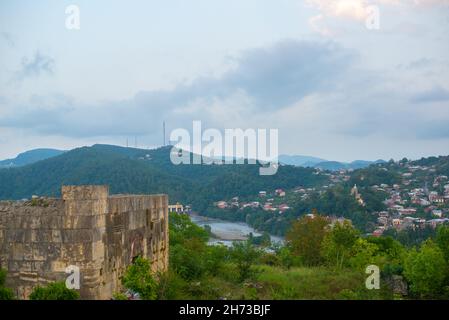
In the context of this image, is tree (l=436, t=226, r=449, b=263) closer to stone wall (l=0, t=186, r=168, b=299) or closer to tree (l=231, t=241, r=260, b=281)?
tree (l=231, t=241, r=260, b=281)

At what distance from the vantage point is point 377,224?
71.2m

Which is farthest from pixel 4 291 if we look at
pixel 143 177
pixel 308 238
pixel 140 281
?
pixel 143 177

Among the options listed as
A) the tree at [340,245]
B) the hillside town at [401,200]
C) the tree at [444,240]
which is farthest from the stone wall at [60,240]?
the hillside town at [401,200]

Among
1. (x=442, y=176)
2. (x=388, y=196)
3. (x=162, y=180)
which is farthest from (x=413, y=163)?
(x=162, y=180)

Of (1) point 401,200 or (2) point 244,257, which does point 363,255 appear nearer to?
(2) point 244,257

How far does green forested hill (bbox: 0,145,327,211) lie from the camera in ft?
294

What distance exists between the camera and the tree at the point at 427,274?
16.8 m

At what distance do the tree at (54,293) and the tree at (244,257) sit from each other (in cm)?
750

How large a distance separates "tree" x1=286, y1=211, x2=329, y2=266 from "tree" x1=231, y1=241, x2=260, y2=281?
9.43 metres

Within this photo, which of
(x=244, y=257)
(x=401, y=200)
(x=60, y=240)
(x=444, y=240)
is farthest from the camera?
(x=401, y=200)

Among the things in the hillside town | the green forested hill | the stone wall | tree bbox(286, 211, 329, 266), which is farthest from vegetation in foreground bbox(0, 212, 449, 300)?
the green forested hill

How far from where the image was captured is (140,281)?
11328 mm

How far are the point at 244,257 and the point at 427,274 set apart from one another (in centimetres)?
577

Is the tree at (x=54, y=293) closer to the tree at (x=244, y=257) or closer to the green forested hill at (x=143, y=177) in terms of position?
the tree at (x=244, y=257)
